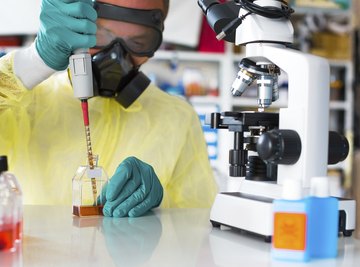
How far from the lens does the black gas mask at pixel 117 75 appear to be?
5.81 ft

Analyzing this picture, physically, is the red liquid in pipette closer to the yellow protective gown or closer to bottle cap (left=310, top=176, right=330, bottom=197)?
bottle cap (left=310, top=176, right=330, bottom=197)

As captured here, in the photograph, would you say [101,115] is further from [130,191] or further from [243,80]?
[243,80]

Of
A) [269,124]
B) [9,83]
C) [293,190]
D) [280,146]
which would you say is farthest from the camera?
[9,83]

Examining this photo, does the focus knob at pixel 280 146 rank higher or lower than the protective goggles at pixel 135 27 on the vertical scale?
lower

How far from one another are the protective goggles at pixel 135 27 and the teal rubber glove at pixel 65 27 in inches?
10.6

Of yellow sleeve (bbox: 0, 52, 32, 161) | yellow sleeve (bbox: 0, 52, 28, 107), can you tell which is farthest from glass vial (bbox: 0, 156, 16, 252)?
yellow sleeve (bbox: 0, 52, 32, 161)

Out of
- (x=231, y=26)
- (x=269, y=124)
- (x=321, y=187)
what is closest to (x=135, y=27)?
(x=231, y=26)

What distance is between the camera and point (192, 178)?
204 cm

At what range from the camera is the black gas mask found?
1.77 meters

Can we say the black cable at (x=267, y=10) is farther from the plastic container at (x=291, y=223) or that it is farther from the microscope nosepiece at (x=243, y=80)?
the plastic container at (x=291, y=223)

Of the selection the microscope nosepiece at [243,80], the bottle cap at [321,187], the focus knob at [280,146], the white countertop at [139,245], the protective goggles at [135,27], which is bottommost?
the white countertop at [139,245]

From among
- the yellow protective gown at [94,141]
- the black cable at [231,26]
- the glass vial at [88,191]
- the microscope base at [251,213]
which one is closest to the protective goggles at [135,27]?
Answer: the yellow protective gown at [94,141]

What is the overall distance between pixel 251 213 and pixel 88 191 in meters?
0.52

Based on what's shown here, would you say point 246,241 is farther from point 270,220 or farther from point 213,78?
point 213,78
